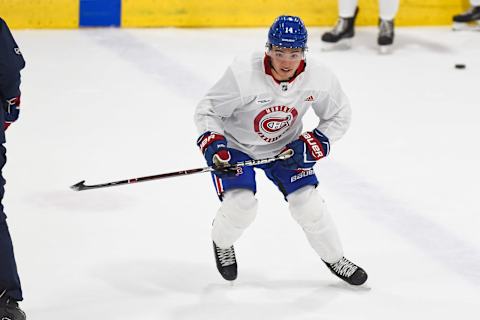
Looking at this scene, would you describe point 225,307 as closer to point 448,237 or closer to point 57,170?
point 448,237

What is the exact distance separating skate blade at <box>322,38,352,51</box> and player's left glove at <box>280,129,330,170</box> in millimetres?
3484

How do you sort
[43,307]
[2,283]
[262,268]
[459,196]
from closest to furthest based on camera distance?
[2,283]
[43,307]
[262,268]
[459,196]

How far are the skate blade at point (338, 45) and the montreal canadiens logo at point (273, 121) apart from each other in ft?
11.2

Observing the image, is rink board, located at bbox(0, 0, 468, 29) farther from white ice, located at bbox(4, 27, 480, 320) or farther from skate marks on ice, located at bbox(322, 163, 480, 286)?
skate marks on ice, located at bbox(322, 163, 480, 286)

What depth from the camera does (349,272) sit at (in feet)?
11.1

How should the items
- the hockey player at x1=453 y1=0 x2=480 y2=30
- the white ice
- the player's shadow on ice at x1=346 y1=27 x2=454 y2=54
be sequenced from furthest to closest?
the hockey player at x1=453 y1=0 x2=480 y2=30 < the player's shadow on ice at x1=346 y1=27 x2=454 y2=54 < the white ice

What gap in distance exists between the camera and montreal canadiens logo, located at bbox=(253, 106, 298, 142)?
10.6 ft

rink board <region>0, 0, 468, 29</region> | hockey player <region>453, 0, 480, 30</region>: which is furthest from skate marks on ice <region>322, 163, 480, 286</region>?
hockey player <region>453, 0, 480, 30</region>

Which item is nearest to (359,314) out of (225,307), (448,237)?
(225,307)

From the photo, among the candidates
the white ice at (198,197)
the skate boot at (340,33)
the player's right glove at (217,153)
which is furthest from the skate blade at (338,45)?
the player's right glove at (217,153)

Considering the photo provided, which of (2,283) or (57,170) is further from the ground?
(2,283)

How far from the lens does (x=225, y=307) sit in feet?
10.6

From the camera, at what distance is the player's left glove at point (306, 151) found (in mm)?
3201

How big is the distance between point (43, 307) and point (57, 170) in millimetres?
1304
